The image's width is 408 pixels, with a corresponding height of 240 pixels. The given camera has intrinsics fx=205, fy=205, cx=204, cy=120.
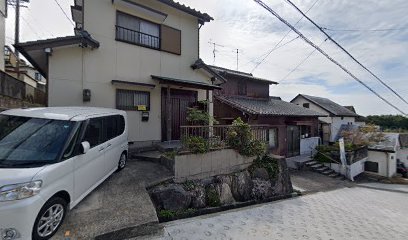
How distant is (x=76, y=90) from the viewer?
7344 millimetres

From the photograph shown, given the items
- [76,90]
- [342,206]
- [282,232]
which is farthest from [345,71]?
[76,90]

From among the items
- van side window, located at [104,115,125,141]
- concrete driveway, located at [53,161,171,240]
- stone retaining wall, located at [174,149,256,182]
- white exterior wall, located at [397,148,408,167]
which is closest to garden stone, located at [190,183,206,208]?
stone retaining wall, located at [174,149,256,182]

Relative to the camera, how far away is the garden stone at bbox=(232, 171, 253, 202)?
7.23 meters

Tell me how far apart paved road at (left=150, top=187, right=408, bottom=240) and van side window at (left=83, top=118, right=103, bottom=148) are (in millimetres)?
2459

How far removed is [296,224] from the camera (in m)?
5.43

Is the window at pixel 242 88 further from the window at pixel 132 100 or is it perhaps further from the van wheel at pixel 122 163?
the van wheel at pixel 122 163

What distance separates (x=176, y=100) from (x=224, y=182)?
454cm

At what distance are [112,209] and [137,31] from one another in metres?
7.29

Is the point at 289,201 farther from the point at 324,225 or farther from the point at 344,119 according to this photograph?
the point at 344,119

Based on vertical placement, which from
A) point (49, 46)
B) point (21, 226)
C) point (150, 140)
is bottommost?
point (21, 226)

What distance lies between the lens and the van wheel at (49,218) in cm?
302

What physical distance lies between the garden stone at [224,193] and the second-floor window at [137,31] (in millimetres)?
6592

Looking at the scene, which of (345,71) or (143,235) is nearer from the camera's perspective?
(143,235)

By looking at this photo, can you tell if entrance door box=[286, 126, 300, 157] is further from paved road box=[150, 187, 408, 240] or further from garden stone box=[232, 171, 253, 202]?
garden stone box=[232, 171, 253, 202]
